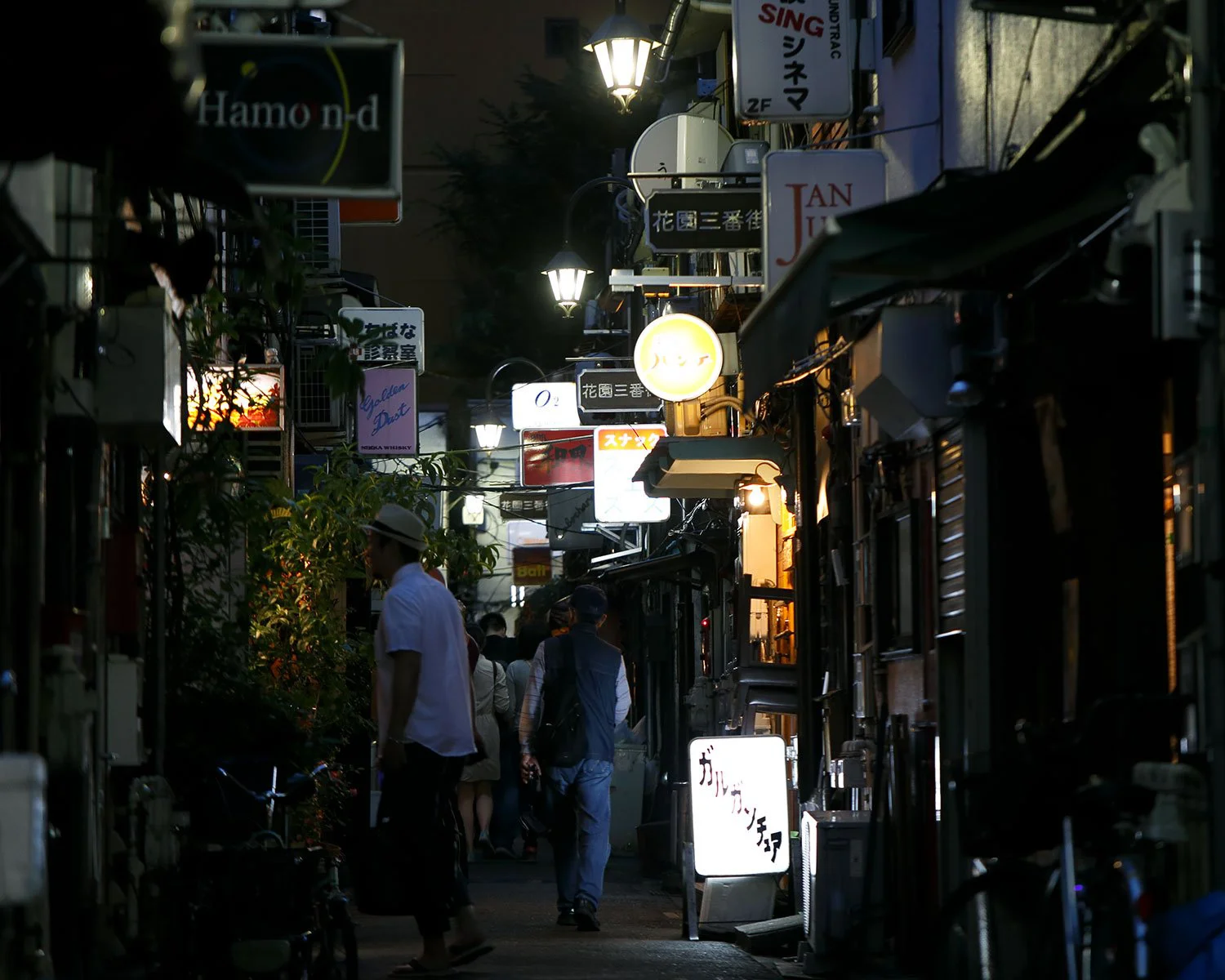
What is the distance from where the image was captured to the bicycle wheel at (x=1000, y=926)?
6.42m

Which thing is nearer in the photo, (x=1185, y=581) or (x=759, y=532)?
(x=1185, y=581)

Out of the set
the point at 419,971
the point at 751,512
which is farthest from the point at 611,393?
Answer: the point at 419,971

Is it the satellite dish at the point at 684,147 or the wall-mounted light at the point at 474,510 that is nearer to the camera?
the satellite dish at the point at 684,147

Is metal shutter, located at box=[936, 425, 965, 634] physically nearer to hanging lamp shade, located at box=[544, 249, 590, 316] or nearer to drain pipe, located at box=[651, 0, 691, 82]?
drain pipe, located at box=[651, 0, 691, 82]

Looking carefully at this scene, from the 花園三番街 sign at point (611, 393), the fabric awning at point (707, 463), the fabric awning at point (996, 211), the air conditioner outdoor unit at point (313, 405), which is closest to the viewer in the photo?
the fabric awning at point (996, 211)

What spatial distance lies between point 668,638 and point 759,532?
38.7 feet

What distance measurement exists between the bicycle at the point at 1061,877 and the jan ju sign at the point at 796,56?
6.86 metres

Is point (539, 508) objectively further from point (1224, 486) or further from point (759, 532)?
point (1224, 486)

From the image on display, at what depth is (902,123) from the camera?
12250mm

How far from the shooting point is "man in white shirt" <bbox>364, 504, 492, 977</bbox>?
941cm

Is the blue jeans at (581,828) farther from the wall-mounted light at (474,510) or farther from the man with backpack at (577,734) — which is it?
the wall-mounted light at (474,510)

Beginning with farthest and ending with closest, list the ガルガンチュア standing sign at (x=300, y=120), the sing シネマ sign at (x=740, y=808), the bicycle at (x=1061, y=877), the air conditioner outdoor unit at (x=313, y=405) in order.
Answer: the air conditioner outdoor unit at (x=313, y=405)
the sing シネマ sign at (x=740, y=808)
the ガルガンチュア standing sign at (x=300, y=120)
the bicycle at (x=1061, y=877)

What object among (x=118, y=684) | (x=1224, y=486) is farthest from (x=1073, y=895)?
(x=118, y=684)

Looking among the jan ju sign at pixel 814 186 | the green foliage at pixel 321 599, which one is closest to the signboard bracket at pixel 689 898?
the green foliage at pixel 321 599
